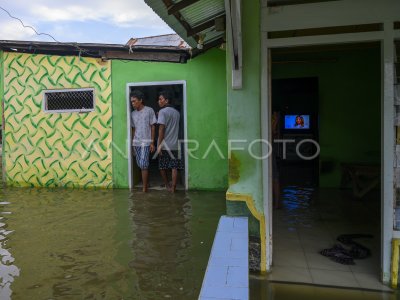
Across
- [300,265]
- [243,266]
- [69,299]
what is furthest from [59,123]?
[243,266]

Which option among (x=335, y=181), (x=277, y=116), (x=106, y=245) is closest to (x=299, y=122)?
(x=335, y=181)

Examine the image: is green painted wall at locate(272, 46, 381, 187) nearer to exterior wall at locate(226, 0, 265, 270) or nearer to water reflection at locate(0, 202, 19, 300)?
exterior wall at locate(226, 0, 265, 270)

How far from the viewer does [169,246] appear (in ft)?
12.5

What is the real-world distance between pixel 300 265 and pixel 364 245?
948 mm

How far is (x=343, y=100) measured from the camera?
22.2 ft

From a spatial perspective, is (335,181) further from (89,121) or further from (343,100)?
(89,121)

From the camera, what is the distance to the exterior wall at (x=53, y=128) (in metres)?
7.12

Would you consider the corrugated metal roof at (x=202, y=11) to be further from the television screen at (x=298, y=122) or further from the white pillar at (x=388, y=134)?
the television screen at (x=298, y=122)

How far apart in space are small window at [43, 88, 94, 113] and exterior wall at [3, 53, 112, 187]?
10 centimetres

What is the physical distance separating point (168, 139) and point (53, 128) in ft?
8.38

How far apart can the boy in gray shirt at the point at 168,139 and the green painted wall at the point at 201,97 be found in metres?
0.31

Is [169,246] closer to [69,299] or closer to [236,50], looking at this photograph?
[69,299]

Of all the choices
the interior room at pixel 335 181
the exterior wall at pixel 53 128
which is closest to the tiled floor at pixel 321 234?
the interior room at pixel 335 181

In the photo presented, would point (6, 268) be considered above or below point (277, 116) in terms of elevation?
below
